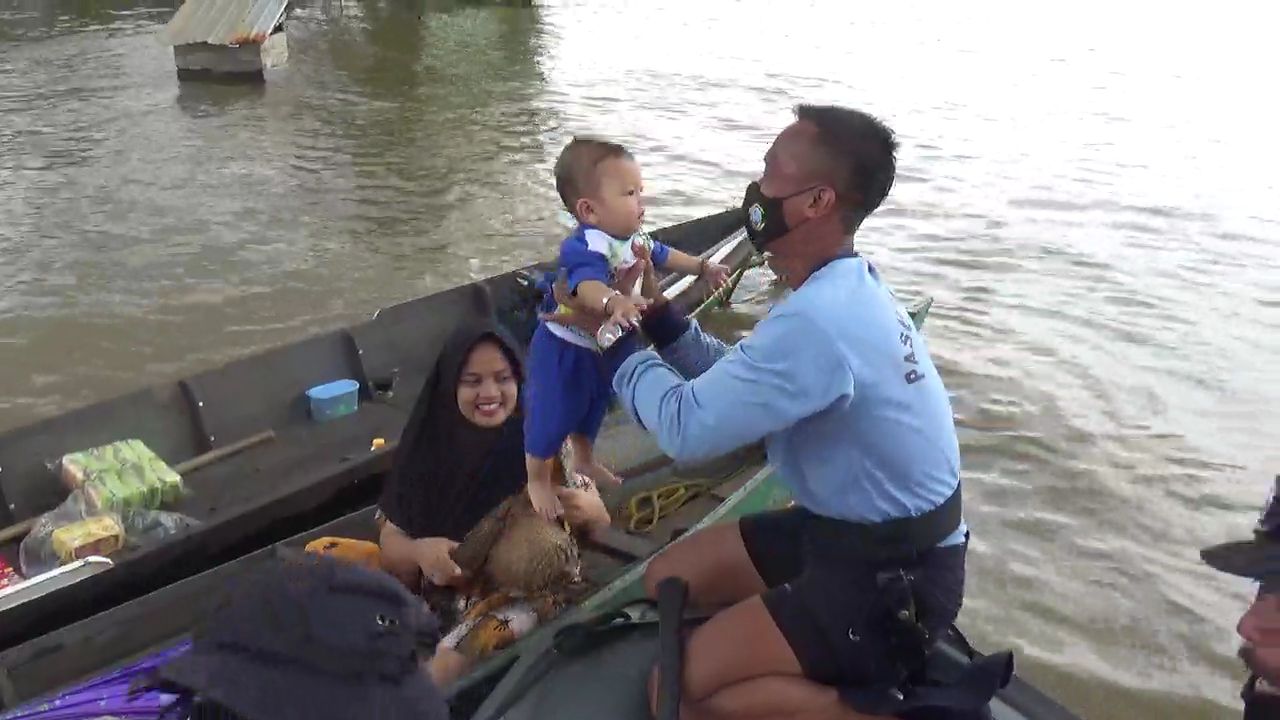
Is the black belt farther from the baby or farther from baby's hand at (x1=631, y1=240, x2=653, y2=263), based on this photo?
baby's hand at (x1=631, y1=240, x2=653, y2=263)

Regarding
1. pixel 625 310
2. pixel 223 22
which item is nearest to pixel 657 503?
pixel 625 310

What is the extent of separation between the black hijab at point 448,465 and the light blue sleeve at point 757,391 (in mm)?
1107

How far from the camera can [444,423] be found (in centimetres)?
365

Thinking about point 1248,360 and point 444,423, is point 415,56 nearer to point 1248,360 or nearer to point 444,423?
point 1248,360

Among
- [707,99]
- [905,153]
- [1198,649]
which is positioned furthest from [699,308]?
[707,99]

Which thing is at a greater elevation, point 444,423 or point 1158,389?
point 444,423

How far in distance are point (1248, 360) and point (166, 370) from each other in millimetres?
8422

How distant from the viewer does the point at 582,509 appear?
3.88m

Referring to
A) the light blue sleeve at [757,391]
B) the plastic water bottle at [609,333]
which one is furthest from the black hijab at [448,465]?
the light blue sleeve at [757,391]

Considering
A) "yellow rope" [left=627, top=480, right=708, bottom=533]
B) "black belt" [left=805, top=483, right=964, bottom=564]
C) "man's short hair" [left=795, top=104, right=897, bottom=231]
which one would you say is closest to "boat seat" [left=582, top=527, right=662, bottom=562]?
"yellow rope" [left=627, top=480, right=708, bottom=533]

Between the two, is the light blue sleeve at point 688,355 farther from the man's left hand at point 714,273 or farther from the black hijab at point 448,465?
the man's left hand at point 714,273

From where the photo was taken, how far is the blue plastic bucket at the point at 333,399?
5.80m

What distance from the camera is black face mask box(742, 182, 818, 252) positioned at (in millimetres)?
2666

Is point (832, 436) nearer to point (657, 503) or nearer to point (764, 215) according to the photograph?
point (764, 215)
